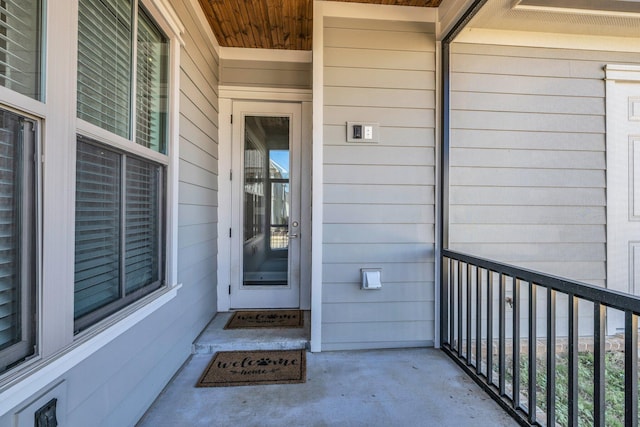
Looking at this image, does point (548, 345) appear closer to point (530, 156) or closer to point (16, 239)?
point (530, 156)

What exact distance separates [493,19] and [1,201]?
3061 millimetres

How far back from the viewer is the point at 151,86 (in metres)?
1.73

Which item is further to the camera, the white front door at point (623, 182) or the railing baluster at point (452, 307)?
the white front door at point (623, 182)

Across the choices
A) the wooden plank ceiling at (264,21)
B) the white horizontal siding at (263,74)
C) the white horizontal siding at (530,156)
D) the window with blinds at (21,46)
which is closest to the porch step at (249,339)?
the white horizontal siding at (530,156)

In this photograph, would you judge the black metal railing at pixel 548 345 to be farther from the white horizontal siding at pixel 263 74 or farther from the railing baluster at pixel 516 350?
the white horizontal siding at pixel 263 74

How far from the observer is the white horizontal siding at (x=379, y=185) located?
235 cm

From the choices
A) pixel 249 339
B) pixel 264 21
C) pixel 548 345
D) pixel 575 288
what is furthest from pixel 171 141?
pixel 548 345

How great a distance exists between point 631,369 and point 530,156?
1.85 meters

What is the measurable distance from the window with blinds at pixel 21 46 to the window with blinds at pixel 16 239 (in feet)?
0.35

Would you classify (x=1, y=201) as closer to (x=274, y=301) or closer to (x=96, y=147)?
(x=96, y=147)

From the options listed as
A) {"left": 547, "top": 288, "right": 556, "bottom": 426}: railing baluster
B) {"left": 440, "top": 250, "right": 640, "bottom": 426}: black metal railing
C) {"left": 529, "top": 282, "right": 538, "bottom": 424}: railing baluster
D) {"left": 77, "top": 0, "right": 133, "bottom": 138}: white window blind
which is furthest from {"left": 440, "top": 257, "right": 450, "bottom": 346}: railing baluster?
{"left": 77, "top": 0, "right": 133, "bottom": 138}: white window blind

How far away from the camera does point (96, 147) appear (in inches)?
49.9

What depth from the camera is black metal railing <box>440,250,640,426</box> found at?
3.95 ft

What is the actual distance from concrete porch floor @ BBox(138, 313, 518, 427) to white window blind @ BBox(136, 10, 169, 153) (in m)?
1.50
